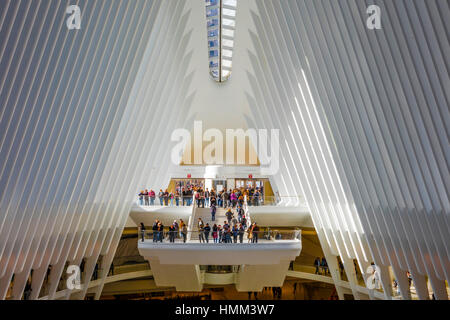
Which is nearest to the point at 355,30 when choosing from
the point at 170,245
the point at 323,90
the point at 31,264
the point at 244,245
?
the point at 323,90

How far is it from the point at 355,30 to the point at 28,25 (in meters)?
8.16

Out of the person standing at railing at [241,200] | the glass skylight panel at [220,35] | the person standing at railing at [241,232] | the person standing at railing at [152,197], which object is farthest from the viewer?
the person standing at railing at [152,197]

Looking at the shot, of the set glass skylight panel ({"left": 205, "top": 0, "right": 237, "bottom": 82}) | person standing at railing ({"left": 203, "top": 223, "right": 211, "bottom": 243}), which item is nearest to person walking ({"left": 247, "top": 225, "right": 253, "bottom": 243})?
person standing at railing ({"left": 203, "top": 223, "right": 211, "bottom": 243})

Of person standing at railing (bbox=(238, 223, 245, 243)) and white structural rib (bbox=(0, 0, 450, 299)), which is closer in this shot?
white structural rib (bbox=(0, 0, 450, 299))

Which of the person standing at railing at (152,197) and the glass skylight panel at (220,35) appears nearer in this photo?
the glass skylight panel at (220,35)

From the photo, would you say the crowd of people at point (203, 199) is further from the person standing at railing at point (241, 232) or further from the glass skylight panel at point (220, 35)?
the glass skylight panel at point (220, 35)

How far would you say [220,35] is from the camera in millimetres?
21906

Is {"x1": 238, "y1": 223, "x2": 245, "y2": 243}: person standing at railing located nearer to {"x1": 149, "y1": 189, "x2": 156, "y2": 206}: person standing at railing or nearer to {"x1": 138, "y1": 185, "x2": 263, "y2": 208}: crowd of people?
{"x1": 138, "y1": 185, "x2": 263, "y2": 208}: crowd of people

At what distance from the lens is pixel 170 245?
16469mm

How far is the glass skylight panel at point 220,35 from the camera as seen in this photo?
19.5 meters

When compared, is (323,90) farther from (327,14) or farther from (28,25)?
(28,25)

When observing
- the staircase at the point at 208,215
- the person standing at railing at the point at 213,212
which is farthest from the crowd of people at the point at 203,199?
the person standing at railing at the point at 213,212

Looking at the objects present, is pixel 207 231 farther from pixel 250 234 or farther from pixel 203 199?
pixel 203 199

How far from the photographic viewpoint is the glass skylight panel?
64.0 ft
